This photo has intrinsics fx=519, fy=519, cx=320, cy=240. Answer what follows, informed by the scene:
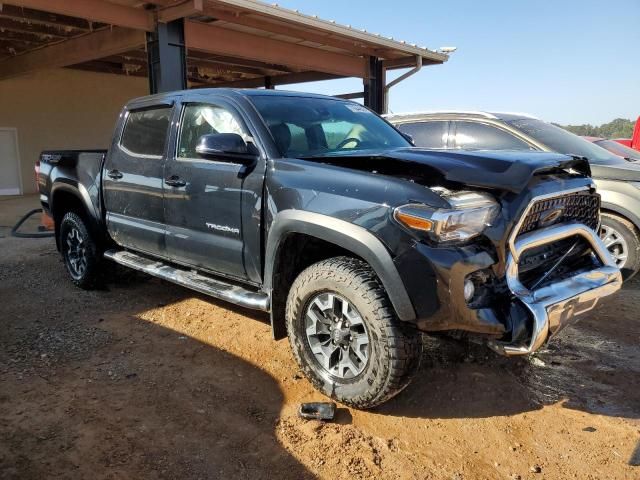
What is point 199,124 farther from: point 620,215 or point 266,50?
point 266,50

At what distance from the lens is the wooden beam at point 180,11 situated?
8.24m

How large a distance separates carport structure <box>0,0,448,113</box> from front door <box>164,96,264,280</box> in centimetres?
516

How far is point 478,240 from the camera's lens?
2.70 m

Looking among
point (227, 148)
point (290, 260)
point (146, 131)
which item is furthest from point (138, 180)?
point (290, 260)

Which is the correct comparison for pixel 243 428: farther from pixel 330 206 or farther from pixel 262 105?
pixel 262 105

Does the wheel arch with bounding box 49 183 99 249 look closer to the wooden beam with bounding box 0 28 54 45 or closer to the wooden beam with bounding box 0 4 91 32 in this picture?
the wooden beam with bounding box 0 4 91 32

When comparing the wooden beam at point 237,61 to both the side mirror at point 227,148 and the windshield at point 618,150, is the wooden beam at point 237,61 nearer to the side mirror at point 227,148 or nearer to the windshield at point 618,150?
the windshield at point 618,150

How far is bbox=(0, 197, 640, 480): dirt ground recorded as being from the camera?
8.48ft

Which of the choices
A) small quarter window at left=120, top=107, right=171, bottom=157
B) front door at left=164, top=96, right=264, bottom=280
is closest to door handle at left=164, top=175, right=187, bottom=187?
front door at left=164, top=96, right=264, bottom=280

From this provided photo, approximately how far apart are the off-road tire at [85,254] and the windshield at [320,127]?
101 inches

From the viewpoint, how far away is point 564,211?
10.6 ft

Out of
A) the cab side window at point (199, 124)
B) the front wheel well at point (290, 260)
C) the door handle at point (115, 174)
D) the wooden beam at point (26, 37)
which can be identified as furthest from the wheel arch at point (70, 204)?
the wooden beam at point (26, 37)

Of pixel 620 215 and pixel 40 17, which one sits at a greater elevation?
pixel 40 17

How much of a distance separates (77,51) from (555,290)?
446 inches
